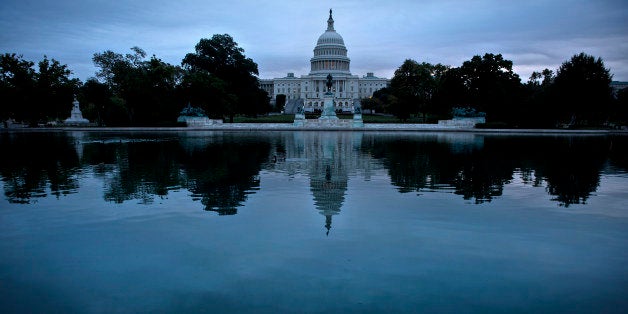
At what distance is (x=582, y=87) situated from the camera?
56656mm

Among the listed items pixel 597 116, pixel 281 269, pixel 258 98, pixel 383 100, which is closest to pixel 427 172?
pixel 281 269

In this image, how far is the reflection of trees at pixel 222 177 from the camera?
35.5 ft

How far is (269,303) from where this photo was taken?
539 cm

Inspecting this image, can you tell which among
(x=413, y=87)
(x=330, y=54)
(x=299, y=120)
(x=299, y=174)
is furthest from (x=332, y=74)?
(x=299, y=174)

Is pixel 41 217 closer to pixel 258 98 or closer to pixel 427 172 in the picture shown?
pixel 427 172

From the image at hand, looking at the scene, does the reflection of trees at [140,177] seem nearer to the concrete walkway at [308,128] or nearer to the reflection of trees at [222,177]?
the reflection of trees at [222,177]

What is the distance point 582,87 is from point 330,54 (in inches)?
3735

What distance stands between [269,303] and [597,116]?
258 feet

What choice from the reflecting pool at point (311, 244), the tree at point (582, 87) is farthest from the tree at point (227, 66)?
the reflecting pool at point (311, 244)

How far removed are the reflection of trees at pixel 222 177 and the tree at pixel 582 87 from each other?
5089 centimetres

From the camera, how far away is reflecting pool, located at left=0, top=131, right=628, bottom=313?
5551mm

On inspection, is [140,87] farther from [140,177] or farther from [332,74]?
[332,74]

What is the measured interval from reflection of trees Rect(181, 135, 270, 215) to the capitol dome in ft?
409

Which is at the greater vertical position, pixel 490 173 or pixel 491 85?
pixel 491 85
